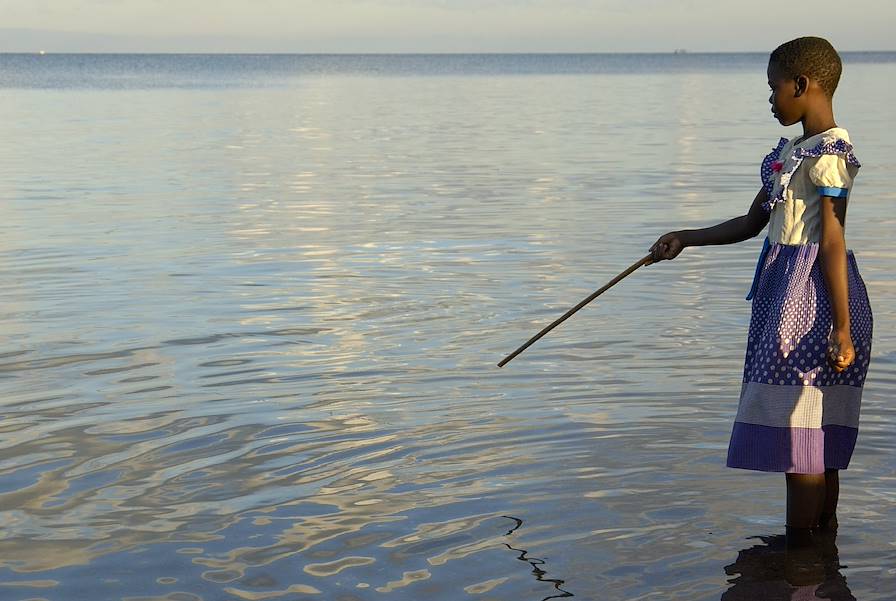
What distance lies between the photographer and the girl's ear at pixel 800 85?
13.9ft

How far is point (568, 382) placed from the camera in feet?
23.0

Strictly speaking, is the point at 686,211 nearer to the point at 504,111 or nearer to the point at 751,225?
the point at 751,225

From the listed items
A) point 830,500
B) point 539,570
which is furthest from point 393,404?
point 830,500

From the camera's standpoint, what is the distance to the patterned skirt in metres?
4.24

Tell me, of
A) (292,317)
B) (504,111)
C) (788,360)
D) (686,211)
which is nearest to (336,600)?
(788,360)

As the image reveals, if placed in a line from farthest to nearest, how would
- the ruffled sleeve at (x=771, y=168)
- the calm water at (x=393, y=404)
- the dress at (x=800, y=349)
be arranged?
the calm water at (x=393, y=404), the ruffled sleeve at (x=771, y=168), the dress at (x=800, y=349)

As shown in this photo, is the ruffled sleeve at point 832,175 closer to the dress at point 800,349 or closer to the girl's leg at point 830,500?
the dress at point 800,349

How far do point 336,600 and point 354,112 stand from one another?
3678 cm

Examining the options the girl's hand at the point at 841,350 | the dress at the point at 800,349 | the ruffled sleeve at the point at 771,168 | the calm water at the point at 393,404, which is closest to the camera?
the girl's hand at the point at 841,350

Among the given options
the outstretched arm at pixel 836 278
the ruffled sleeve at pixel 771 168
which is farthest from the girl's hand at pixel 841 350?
the ruffled sleeve at pixel 771 168

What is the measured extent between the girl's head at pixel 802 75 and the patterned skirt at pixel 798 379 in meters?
0.45

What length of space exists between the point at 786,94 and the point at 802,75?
76 millimetres

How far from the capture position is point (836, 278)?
163 inches

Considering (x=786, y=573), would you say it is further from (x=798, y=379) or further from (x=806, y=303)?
(x=806, y=303)
